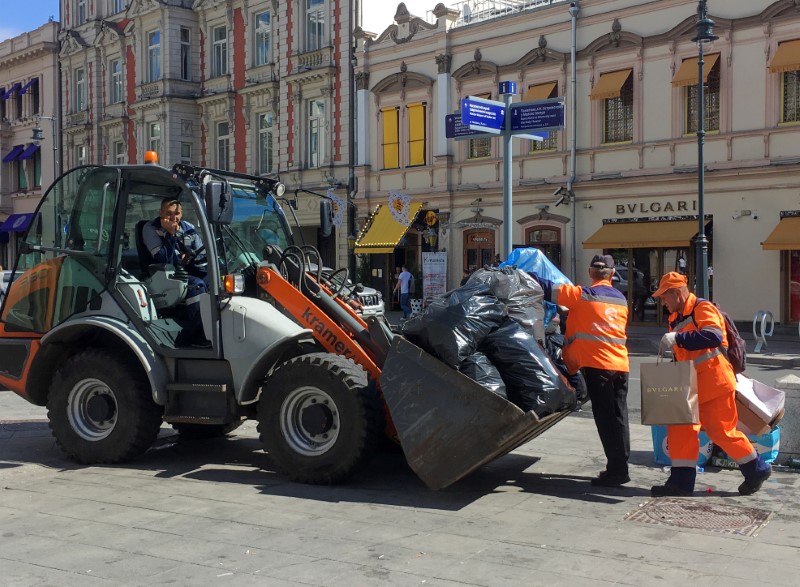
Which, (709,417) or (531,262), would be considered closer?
(709,417)

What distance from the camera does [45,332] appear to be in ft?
27.6

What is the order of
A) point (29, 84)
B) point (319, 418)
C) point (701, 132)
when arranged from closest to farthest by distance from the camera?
point (319, 418), point (701, 132), point (29, 84)

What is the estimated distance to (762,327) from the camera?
60.2 feet

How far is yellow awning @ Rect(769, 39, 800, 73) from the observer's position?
69.5 feet

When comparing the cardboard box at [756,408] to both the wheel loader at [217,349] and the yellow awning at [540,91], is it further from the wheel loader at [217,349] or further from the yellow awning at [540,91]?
the yellow awning at [540,91]

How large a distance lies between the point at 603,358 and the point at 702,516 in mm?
1337

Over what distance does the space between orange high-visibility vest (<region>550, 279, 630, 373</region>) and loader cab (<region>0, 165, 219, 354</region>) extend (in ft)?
10.5

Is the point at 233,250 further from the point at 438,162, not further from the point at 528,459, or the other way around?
the point at 438,162

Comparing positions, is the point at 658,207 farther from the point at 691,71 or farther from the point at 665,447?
the point at 665,447

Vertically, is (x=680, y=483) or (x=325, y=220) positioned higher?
(x=325, y=220)

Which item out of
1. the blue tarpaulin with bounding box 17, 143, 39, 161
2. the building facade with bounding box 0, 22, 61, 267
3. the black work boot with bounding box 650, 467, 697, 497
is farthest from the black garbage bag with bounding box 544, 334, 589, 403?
the blue tarpaulin with bounding box 17, 143, 39, 161

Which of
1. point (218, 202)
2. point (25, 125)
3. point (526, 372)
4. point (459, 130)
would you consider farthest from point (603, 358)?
point (25, 125)

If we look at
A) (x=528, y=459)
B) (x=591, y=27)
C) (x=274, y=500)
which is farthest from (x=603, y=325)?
(x=591, y=27)

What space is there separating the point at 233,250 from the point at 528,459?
3.13m
